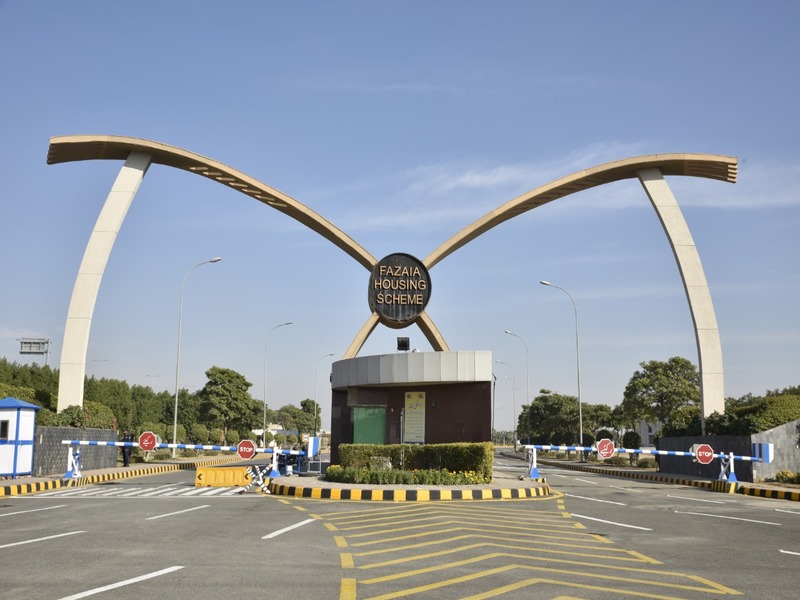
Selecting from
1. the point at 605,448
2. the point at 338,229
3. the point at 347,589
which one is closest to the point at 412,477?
the point at 605,448

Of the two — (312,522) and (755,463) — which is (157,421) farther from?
(312,522)

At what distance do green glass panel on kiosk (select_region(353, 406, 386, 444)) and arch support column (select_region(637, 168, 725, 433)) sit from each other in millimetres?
14387

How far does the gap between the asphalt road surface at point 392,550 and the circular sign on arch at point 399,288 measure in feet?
39.1

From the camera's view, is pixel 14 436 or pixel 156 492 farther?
pixel 14 436

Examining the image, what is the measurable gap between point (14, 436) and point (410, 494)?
1413cm

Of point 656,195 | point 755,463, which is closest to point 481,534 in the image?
point 755,463

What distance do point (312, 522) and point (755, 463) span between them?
1913cm

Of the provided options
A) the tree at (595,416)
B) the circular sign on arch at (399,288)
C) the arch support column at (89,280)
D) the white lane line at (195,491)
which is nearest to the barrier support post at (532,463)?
the circular sign on arch at (399,288)

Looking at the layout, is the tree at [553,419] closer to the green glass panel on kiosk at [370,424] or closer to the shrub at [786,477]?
the shrub at [786,477]

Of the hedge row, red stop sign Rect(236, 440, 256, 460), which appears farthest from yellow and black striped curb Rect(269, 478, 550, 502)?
red stop sign Rect(236, 440, 256, 460)

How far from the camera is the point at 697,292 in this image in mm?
33312

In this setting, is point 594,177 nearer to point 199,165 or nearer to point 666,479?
point 666,479

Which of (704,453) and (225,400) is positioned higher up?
(225,400)

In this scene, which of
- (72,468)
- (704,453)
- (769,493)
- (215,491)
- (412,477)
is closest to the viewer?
(412,477)
